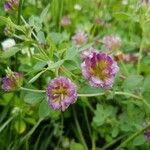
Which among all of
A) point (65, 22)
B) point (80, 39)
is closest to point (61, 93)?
point (80, 39)

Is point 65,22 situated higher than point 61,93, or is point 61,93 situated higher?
point 61,93

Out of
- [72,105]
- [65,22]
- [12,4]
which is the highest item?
[12,4]

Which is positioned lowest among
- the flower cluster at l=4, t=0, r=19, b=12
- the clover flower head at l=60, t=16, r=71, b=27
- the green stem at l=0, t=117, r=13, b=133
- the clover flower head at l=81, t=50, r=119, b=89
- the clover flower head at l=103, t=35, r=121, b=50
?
the green stem at l=0, t=117, r=13, b=133

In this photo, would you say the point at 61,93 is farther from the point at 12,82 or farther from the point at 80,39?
the point at 80,39

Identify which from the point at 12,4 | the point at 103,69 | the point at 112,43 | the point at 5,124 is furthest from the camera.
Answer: the point at 112,43

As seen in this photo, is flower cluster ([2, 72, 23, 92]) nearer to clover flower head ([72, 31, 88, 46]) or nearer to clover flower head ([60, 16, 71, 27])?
clover flower head ([72, 31, 88, 46])

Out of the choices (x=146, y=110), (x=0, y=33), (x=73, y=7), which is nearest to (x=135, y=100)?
(x=146, y=110)

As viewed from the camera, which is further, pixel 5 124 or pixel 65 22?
pixel 65 22

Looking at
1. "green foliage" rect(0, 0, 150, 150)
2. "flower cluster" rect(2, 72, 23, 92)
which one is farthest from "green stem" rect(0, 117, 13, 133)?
"flower cluster" rect(2, 72, 23, 92)

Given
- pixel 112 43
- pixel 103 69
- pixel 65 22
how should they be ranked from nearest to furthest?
pixel 103 69
pixel 112 43
pixel 65 22
